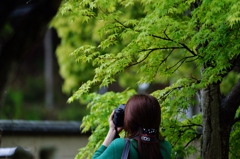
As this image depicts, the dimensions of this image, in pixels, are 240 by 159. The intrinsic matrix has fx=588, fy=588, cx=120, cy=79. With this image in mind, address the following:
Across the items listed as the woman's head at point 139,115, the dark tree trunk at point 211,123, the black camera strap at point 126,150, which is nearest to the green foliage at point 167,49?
the dark tree trunk at point 211,123

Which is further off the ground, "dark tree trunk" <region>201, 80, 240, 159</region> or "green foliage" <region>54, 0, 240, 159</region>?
"green foliage" <region>54, 0, 240, 159</region>

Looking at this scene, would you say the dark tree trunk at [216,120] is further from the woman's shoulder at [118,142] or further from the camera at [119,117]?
the woman's shoulder at [118,142]

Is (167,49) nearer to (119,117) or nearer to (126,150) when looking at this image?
(119,117)

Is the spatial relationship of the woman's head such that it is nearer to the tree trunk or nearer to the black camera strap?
the black camera strap

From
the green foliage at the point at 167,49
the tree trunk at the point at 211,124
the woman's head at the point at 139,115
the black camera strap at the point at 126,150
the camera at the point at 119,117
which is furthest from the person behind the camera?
the tree trunk at the point at 211,124

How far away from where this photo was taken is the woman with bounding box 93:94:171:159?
3.50 meters

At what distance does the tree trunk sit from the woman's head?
8.11ft

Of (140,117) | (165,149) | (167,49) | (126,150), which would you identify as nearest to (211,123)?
(167,49)

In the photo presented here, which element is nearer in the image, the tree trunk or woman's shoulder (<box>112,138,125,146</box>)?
woman's shoulder (<box>112,138,125,146</box>)

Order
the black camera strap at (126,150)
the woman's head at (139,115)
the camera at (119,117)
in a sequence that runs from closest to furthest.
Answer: the black camera strap at (126,150)
the woman's head at (139,115)
the camera at (119,117)

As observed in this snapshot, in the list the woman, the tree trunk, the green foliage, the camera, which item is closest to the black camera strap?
the woman

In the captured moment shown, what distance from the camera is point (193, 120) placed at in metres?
6.59

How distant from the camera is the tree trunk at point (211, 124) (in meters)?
5.96

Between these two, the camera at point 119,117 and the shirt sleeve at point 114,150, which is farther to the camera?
the camera at point 119,117
